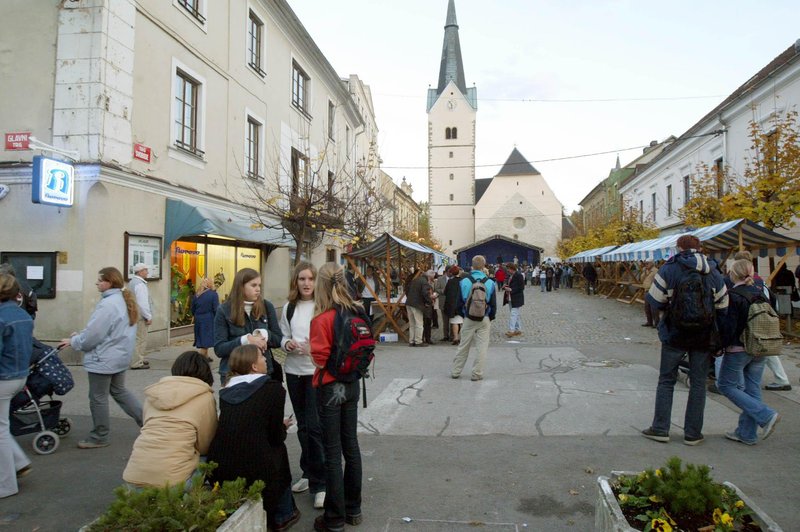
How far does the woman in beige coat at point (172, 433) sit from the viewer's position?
3.04 metres

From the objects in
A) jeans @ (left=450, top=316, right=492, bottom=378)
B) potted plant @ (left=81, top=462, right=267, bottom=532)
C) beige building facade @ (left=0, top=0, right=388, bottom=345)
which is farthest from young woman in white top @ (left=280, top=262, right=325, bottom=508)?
beige building facade @ (left=0, top=0, right=388, bottom=345)

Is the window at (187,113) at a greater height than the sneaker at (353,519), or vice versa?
the window at (187,113)

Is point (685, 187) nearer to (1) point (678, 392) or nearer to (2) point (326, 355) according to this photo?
(1) point (678, 392)

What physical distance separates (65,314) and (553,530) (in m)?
9.21

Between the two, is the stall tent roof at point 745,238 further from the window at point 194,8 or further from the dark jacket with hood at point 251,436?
the window at point 194,8

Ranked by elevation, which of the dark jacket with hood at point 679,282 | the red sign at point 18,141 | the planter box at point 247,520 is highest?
the red sign at point 18,141

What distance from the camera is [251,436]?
312 centimetres

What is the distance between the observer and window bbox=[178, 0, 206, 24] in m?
11.9

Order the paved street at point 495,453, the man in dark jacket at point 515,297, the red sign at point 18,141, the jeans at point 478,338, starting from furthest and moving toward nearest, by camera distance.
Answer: the man in dark jacket at point 515,297 → the red sign at point 18,141 → the jeans at point 478,338 → the paved street at point 495,453

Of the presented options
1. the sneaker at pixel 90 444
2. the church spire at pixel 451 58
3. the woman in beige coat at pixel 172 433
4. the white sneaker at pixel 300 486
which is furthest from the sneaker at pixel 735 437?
the church spire at pixel 451 58

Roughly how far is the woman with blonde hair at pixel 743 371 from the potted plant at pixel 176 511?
4573 millimetres

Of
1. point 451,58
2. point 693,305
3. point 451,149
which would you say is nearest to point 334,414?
point 693,305

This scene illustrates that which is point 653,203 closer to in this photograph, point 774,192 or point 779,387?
point 774,192

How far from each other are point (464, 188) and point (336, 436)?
66640 mm
